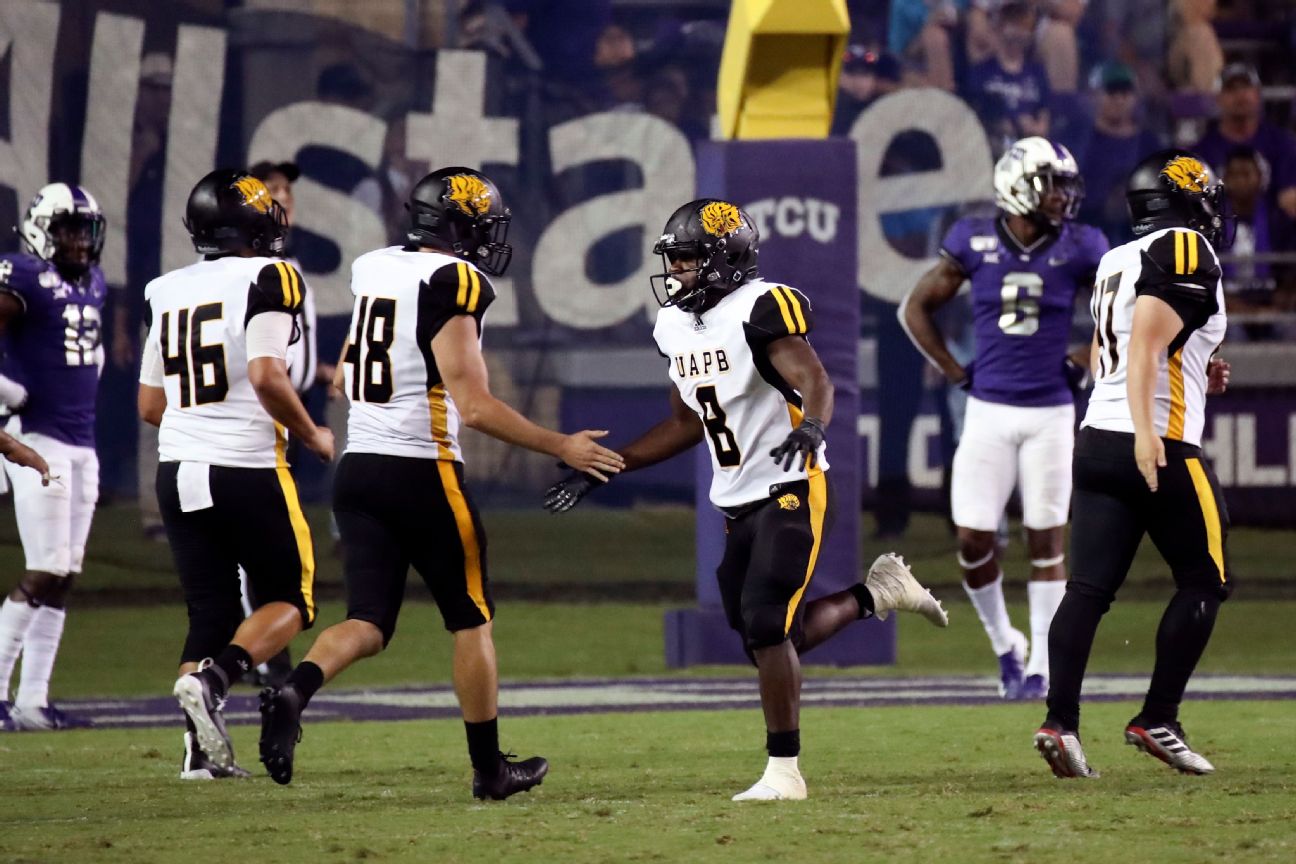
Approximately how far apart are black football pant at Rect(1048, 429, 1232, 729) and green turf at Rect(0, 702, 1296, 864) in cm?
28

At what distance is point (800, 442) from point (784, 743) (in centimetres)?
76

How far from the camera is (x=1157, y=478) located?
224 inches

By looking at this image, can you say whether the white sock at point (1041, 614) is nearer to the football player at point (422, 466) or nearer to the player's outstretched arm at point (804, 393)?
the player's outstretched arm at point (804, 393)

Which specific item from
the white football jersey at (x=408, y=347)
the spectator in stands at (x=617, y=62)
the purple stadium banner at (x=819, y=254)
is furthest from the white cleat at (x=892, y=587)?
the spectator in stands at (x=617, y=62)

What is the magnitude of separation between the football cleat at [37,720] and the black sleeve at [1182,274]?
416cm

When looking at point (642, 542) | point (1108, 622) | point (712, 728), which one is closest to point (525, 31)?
point (642, 542)

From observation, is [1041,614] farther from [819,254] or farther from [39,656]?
[39,656]

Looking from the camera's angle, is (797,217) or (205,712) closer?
(205,712)

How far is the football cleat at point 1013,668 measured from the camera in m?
8.32

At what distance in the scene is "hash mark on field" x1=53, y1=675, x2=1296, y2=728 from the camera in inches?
324

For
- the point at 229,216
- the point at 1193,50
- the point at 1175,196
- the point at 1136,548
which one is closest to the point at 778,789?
the point at 1136,548

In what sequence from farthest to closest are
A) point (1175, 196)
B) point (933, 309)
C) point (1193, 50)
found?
1. point (1193, 50)
2. point (933, 309)
3. point (1175, 196)

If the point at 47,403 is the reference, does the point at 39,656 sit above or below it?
below

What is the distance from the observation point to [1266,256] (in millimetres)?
12406
